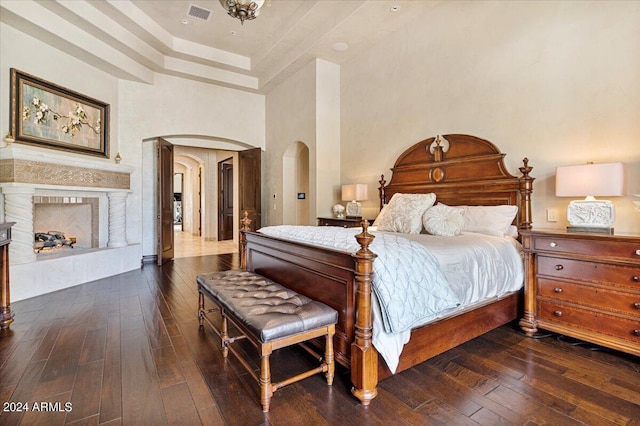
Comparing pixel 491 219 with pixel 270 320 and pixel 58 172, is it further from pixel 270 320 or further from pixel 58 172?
pixel 58 172

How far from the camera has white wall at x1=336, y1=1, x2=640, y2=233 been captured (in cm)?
265

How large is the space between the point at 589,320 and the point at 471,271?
40.8 inches

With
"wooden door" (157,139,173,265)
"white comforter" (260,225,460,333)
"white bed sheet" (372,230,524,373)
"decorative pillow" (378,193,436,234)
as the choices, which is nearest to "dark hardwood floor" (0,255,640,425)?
"white bed sheet" (372,230,524,373)

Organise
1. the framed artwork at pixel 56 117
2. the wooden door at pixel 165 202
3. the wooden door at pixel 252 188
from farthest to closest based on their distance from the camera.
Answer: the wooden door at pixel 252 188 < the wooden door at pixel 165 202 < the framed artwork at pixel 56 117

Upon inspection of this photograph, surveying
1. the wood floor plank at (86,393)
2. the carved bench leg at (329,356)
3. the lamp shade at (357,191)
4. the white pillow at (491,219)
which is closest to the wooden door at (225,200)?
the lamp shade at (357,191)

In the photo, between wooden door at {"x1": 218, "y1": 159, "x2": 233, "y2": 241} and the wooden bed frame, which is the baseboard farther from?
the wooden bed frame

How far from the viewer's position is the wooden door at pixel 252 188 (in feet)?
22.1

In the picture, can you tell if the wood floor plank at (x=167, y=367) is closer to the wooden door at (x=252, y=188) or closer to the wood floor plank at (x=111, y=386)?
the wood floor plank at (x=111, y=386)

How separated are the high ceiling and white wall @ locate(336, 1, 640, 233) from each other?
0.60 m

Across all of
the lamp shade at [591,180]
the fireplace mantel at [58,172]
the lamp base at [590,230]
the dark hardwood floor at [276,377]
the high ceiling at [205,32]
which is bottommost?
the dark hardwood floor at [276,377]

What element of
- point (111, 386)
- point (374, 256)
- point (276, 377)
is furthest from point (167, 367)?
point (374, 256)

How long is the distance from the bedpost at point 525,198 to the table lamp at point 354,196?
7.42 ft

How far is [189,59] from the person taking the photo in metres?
5.73

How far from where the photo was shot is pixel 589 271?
7.95ft
